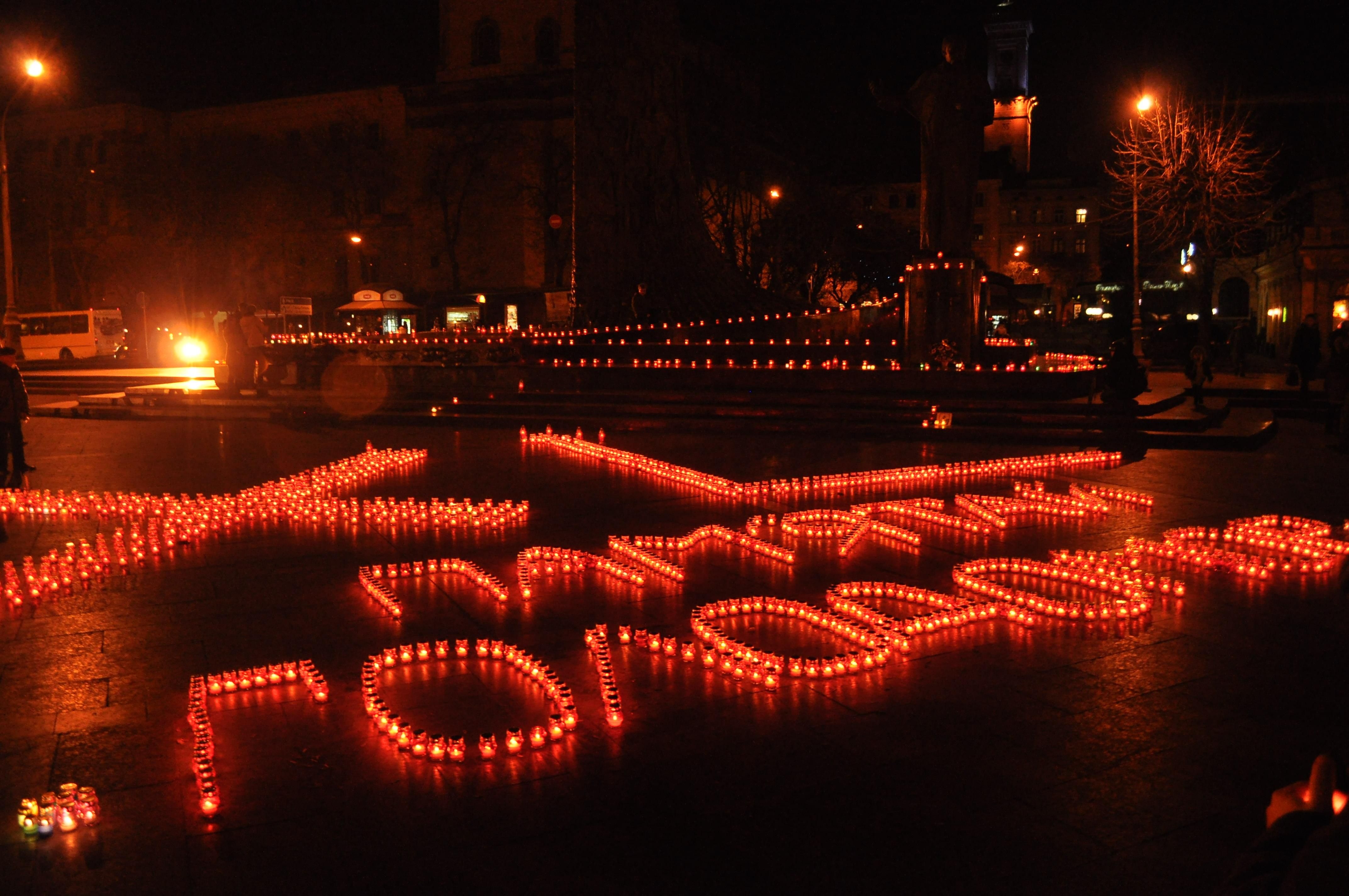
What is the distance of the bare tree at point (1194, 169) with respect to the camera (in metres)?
28.2

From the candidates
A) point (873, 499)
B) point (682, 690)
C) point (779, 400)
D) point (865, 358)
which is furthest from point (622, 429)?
point (682, 690)

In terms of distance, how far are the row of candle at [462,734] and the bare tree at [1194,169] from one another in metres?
25.9

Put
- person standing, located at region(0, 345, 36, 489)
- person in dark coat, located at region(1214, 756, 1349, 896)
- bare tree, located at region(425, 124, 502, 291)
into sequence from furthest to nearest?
bare tree, located at region(425, 124, 502, 291) → person standing, located at region(0, 345, 36, 489) → person in dark coat, located at region(1214, 756, 1349, 896)

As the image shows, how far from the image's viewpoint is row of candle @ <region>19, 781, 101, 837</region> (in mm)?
3305

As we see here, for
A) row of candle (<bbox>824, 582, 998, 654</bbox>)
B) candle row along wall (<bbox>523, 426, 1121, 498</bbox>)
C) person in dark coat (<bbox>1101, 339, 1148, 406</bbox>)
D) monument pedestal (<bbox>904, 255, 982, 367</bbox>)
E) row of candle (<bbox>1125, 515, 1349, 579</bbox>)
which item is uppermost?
monument pedestal (<bbox>904, 255, 982, 367</bbox>)

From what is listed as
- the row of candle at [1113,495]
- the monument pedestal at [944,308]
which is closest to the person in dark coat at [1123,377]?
the monument pedestal at [944,308]

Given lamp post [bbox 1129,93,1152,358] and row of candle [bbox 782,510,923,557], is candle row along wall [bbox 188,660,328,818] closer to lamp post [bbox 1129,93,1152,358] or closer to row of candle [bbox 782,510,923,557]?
row of candle [bbox 782,510,923,557]

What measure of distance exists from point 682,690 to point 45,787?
2.55m

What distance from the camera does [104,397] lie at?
67.6ft

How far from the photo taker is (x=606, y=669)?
4.69 meters

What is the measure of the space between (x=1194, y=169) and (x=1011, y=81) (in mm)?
72736

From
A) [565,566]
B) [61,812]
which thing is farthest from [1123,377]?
[61,812]

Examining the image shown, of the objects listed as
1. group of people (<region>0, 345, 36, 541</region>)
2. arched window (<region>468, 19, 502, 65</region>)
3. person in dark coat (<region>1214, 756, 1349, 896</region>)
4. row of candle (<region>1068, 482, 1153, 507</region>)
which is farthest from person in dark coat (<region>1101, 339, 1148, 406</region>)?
arched window (<region>468, 19, 502, 65</region>)

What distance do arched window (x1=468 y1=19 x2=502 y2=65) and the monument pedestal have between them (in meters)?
39.1
